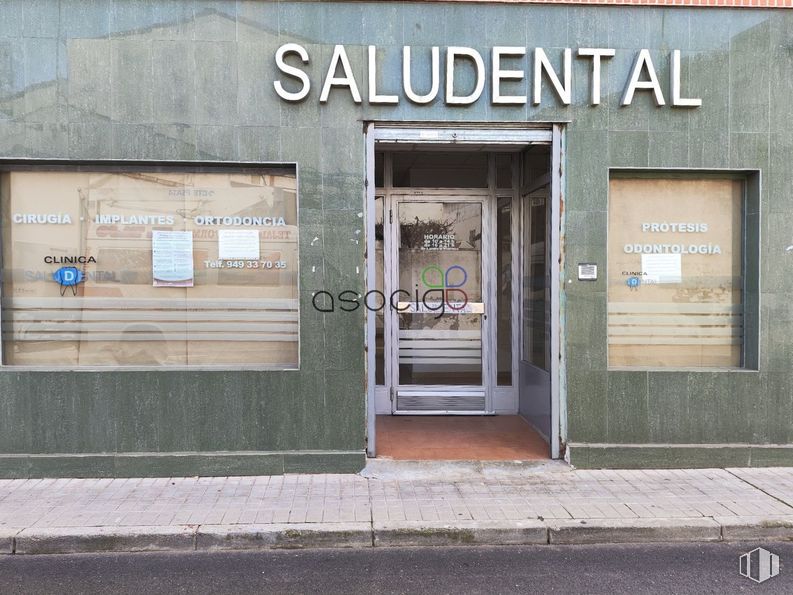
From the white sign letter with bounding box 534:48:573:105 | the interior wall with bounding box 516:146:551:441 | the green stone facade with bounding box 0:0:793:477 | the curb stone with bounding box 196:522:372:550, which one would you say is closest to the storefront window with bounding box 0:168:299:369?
the green stone facade with bounding box 0:0:793:477

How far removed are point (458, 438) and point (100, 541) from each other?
380cm

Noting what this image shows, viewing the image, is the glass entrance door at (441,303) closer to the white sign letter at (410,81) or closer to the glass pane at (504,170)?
the glass pane at (504,170)

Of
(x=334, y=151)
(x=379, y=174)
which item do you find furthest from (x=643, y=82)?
(x=379, y=174)

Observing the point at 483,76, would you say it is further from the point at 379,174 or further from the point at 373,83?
the point at 379,174

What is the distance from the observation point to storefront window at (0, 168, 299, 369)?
589 cm

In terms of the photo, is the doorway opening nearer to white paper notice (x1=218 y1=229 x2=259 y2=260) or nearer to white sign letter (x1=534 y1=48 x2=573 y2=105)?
white sign letter (x1=534 y1=48 x2=573 y2=105)

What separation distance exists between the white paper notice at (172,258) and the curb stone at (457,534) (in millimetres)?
3163

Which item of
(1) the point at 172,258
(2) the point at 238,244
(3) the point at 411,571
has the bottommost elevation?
(3) the point at 411,571

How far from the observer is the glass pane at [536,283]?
6.66 meters

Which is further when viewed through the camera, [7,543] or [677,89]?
[677,89]

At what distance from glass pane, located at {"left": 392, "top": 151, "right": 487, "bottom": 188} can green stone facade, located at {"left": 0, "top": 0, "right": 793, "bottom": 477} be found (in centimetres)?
166

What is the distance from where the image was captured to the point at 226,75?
568cm

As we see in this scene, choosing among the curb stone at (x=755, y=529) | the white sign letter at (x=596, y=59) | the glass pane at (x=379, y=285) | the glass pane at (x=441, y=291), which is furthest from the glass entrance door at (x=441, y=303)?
the curb stone at (x=755, y=529)

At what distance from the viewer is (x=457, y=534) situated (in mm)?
4488
